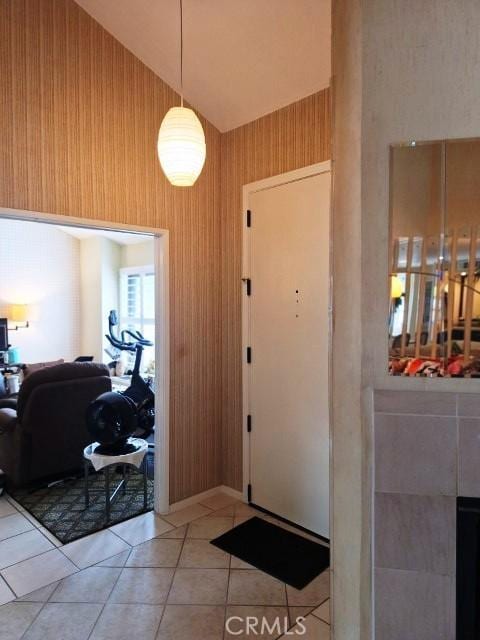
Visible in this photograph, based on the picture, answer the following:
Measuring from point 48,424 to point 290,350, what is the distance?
1.99 metres

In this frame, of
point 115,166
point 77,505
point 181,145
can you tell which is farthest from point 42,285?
point 181,145

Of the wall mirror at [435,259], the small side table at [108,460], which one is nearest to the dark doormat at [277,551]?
the small side table at [108,460]

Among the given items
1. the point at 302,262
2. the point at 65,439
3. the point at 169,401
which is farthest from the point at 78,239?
the point at 302,262

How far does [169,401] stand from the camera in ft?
9.89

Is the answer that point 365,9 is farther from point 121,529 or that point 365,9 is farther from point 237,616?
point 121,529

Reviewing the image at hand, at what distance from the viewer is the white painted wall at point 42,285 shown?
20.3 ft

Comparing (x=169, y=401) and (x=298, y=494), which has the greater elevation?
(x=169, y=401)

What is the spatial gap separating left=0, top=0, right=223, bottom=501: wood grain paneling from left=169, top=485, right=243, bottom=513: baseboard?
0.04 meters

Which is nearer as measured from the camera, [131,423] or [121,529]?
[121,529]

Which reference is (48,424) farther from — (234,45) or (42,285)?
(42,285)

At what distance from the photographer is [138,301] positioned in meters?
6.82

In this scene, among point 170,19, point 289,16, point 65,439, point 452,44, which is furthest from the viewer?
point 65,439

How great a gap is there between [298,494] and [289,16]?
2.84 m

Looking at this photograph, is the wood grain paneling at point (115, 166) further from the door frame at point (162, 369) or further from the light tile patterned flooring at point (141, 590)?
the light tile patterned flooring at point (141, 590)
